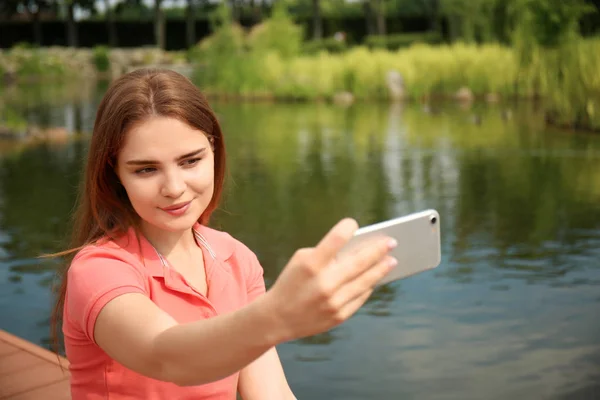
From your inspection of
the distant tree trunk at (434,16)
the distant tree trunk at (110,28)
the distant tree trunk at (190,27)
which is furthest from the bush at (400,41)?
the distant tree trunk at (110,28)

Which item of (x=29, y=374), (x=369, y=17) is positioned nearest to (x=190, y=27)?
(x=369, y=17)

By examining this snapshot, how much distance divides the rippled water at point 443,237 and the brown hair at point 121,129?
6.96 ft

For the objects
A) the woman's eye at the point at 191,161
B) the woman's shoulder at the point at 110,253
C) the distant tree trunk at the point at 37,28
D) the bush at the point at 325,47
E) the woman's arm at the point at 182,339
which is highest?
the distant tree trunk at the point at 37,28

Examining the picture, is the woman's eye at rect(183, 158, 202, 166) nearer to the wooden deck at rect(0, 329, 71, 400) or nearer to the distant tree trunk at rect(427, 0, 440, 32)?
the wooden deck at rect(0, 329, 71, 400)

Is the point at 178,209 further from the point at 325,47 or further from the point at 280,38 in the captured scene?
the point at 325,47

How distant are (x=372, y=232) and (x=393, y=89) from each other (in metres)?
18.5

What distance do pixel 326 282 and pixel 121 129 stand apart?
2.28 ft

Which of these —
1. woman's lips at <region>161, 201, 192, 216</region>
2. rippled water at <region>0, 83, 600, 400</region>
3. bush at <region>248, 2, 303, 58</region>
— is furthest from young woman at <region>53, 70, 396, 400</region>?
bush at <region>248, 2, 303, 58</region>

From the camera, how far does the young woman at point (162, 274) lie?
1294 mm

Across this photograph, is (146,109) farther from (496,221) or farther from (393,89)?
(393,89)

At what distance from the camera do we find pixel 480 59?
62.5ft

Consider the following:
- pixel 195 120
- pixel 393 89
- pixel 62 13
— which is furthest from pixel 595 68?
pixel 62 13

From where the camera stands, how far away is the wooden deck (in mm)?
2961

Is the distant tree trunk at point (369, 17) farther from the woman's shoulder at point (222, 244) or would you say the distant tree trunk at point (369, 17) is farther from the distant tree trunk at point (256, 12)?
the woman's shoulder at point (222, 244)
